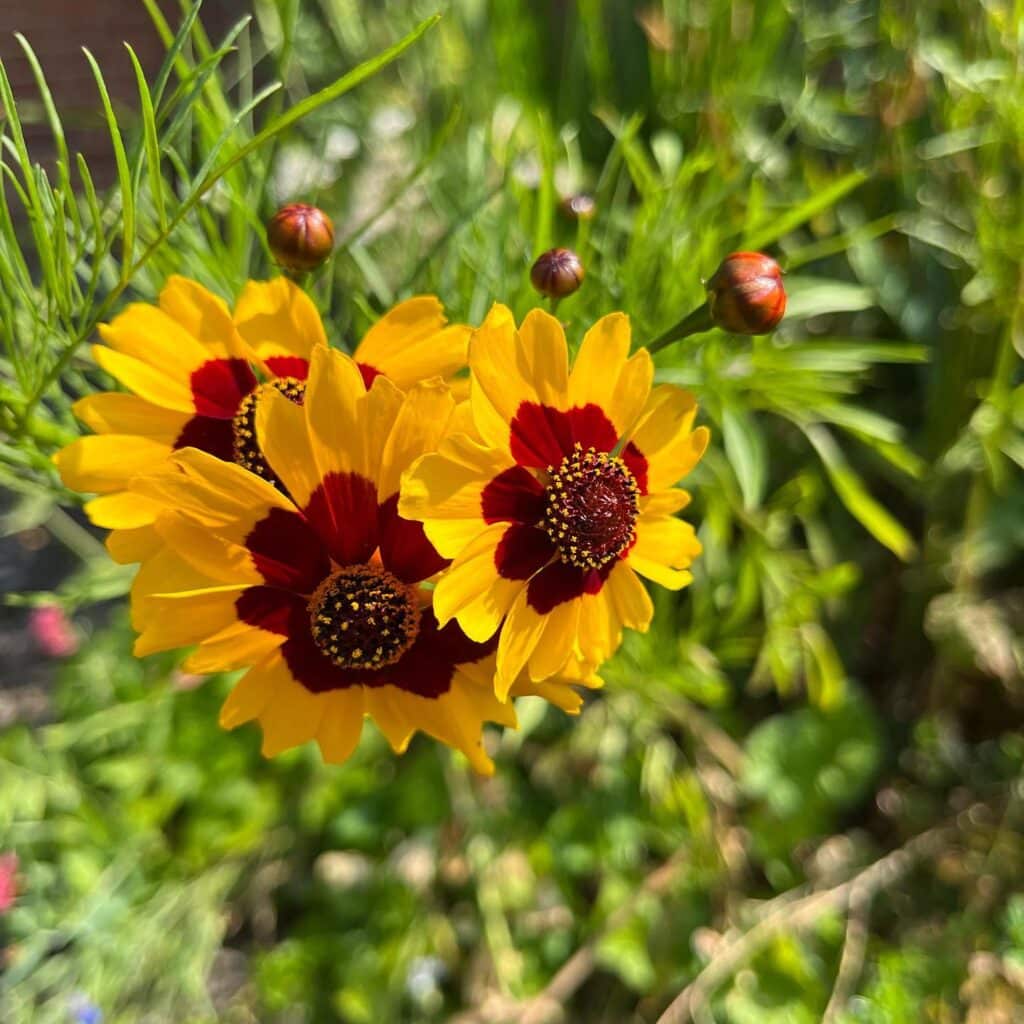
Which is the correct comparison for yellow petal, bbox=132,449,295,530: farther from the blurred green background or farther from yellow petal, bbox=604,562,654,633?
the blurred green background

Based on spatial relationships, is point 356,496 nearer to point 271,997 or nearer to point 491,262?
point 491,262

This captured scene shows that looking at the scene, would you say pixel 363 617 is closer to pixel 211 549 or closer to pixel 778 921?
pixel 211 549

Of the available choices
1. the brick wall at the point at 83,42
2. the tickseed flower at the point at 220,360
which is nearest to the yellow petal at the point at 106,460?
the tickseed flower at the point at 220,360

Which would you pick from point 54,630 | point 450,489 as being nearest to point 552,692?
point 450,489

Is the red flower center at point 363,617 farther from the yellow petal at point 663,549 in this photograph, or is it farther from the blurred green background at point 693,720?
the blurred green background at point 693,720

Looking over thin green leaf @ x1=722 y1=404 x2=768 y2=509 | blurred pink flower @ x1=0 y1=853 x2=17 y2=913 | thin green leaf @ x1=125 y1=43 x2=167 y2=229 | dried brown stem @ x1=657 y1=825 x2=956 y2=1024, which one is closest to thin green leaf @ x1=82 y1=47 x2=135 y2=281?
thin green leaf @ x1=125 y1=43 x2=167 y2=229

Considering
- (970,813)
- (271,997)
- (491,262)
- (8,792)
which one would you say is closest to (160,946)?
(271,997)

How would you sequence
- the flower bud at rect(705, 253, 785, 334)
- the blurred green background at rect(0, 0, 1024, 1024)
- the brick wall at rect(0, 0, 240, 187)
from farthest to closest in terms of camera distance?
the brick wall at rect(0, 0, 240, 187)
the blurred green background at rect(0, 0, 1024, 1024)
the flower bud at rect(705, 253, 785, 334)
